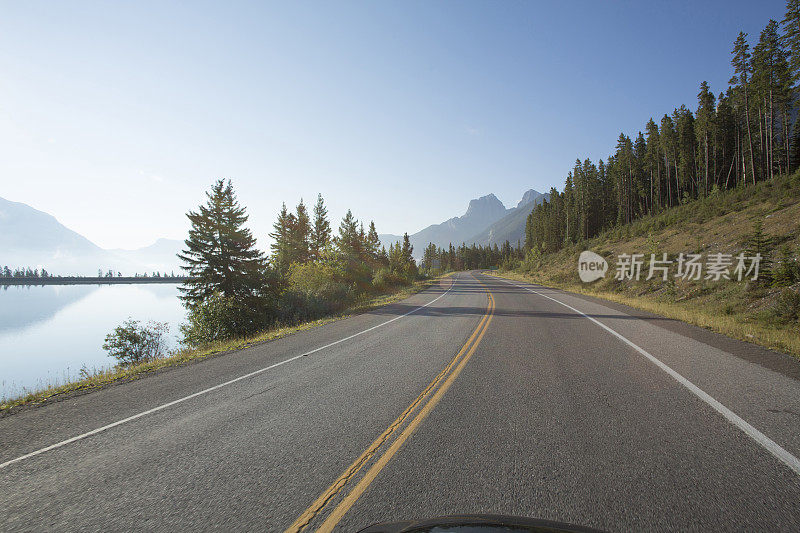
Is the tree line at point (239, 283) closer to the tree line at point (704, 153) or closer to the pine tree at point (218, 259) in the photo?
the pine tree at point (218, 259)

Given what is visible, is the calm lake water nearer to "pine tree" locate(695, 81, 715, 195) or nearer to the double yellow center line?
the double yellow center line

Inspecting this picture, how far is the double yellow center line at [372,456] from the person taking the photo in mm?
2324

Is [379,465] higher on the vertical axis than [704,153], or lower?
lower

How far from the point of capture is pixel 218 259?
23078mm

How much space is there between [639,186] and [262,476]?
7161 cm

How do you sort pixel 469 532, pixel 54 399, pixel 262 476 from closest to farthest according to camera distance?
pixel 469 532 → pixel 262 476 → pixel 54 399

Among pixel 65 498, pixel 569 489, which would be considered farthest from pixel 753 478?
pixel 65 498

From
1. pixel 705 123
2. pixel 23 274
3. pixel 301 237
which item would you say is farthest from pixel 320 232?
pixel 23 274

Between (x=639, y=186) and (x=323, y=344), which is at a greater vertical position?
(x=639, y=186)

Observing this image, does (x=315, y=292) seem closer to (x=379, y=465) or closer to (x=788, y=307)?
(x=379, y=465)

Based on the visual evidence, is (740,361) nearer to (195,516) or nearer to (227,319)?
(195,516)

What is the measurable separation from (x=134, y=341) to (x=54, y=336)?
127 feet

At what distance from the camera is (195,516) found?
2.44 m


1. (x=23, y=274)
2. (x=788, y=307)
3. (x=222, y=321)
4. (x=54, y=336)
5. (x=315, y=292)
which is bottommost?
(x=54, y=336)
